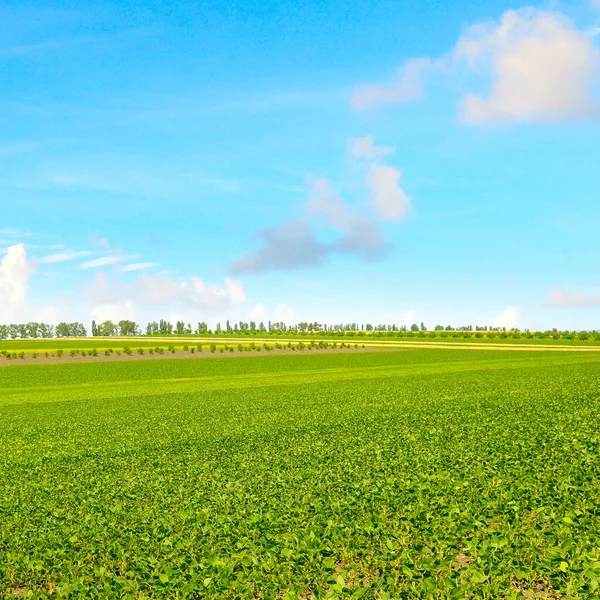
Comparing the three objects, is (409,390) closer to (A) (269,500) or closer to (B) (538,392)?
(B) (538,392)

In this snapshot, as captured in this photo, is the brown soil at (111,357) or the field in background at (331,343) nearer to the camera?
the brown soil at (111,357)

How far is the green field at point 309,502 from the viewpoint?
9109mm

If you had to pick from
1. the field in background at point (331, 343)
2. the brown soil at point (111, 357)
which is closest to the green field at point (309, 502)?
the brown soil at point (111, 357)

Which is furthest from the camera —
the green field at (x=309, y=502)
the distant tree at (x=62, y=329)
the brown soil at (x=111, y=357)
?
the distant tree at (x=62, y=329)

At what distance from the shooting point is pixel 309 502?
41.5 feet

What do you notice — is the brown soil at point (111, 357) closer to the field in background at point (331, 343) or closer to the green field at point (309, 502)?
the field in background at point (331, 343)

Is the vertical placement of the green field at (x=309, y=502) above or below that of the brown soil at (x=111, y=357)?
above

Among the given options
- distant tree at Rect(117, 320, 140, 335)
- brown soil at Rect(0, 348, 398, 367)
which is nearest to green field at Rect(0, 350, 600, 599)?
brown soil at Rect(0, 348, 398, 367)

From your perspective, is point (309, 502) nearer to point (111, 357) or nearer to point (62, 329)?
point (111, 357)

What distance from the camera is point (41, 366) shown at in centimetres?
6944

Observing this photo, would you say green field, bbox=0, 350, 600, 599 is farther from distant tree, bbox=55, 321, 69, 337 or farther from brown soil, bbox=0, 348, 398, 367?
distant tree, bbox=55, 321, 69, 337

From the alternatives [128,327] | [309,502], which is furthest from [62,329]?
[309,502]

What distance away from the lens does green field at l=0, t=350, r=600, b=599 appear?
29.9ft

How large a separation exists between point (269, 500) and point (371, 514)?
242 centimetres
